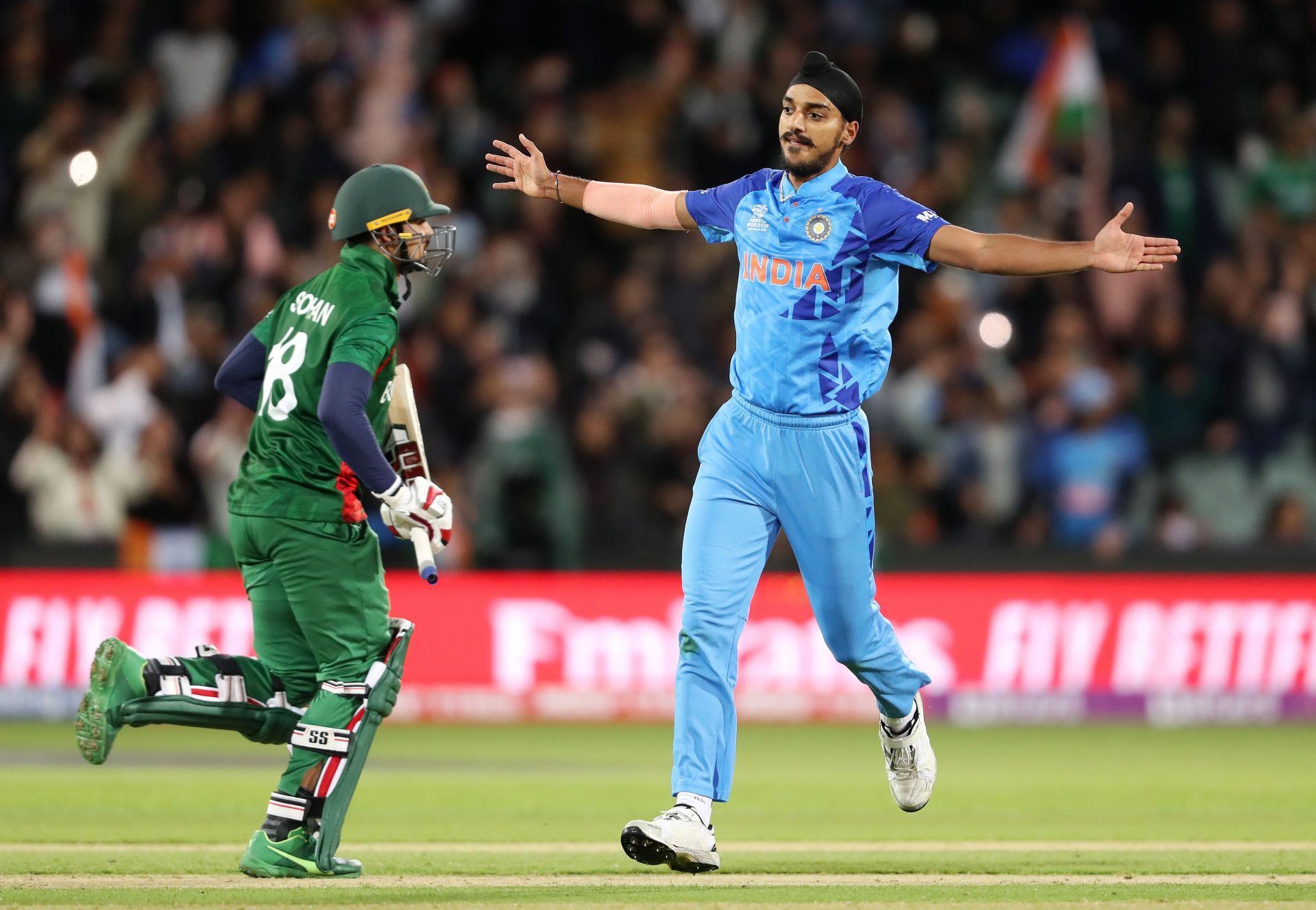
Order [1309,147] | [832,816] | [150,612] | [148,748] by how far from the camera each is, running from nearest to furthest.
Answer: [832,816] < [148,748] < [150,612] < [1309,147]

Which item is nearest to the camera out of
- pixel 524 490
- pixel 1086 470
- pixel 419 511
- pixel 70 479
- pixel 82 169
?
pixel 419 511

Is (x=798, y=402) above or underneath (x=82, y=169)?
underneath

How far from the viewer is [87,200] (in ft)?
57.5

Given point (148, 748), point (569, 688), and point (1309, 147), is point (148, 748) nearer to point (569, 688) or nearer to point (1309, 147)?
point (569, 688)

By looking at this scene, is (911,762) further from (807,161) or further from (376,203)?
(376,203)

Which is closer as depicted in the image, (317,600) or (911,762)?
(317,600)

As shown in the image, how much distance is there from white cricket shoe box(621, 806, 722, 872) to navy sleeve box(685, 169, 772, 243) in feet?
6.89

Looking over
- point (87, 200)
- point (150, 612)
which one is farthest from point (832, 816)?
point (87, 200)

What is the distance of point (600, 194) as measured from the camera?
791cm

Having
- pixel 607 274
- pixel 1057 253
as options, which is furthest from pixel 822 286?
pixel 607 274

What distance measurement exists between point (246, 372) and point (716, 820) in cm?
348

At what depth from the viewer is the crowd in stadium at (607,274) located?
16.3 metres

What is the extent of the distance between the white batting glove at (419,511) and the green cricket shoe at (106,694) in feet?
3.47

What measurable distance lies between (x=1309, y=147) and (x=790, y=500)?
13808mm
